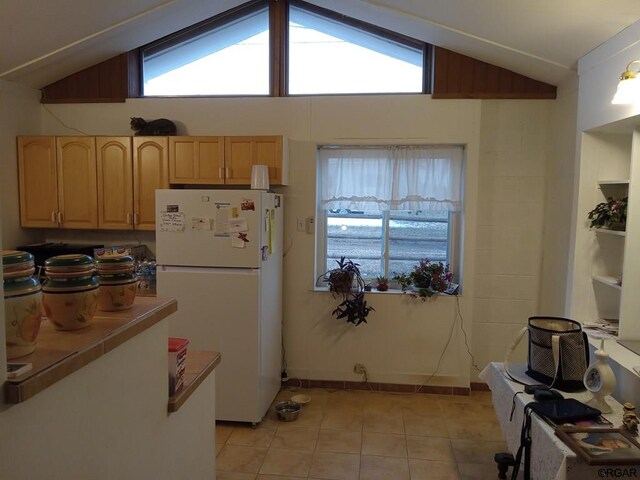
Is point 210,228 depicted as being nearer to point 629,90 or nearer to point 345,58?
point 345,58

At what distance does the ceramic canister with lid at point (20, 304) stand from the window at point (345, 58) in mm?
3129

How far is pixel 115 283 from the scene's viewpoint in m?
1.30

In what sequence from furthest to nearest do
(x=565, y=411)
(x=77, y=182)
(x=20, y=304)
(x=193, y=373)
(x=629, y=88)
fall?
(x=77, y=182)
(x=629, y=88)
(x=565, y=411)
(x=193, y=373)
(x=20, y=304)

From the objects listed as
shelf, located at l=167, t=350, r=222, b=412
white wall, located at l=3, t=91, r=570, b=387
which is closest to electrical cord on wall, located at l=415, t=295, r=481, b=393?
white wall, located at l=3, t=91, r=570, b=387

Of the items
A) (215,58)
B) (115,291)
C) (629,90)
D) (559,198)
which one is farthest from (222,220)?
(559,198)

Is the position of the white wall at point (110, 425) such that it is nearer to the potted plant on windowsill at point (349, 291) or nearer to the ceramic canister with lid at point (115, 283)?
the ceramic canister with lid at point (115, 283)

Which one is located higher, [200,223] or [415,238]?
[200,223]

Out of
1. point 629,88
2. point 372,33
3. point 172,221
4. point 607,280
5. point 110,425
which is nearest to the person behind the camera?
point 110,425

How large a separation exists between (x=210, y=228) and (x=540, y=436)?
2248 mm

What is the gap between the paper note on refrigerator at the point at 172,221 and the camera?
3.11m

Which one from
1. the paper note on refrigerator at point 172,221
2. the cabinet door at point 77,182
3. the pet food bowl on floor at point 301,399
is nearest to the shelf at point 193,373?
the paper note on refrigerator at point 172,221

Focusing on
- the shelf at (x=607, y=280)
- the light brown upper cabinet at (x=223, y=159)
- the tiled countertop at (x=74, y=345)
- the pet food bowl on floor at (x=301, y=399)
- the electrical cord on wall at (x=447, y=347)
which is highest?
the light brown upper cabinet at (x=223, y=159)

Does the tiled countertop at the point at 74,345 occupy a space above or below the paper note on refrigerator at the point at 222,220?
below

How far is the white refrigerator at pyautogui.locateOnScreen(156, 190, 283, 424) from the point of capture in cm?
306
